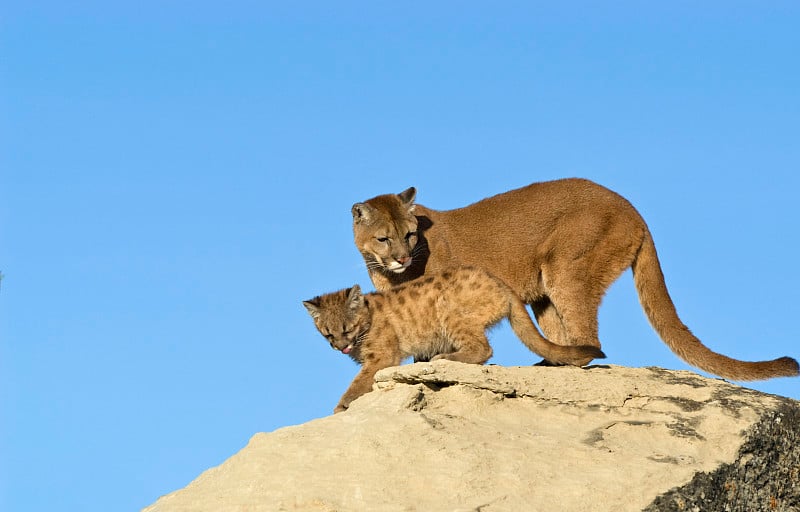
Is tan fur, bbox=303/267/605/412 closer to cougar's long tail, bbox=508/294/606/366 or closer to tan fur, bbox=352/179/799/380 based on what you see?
cougar's long tail, bbox=508/294/606/366

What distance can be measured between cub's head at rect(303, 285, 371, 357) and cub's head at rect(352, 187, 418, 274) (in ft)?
4.56

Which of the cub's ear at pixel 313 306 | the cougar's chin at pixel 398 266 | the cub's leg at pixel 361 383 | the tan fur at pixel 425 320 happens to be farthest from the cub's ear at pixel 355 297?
the cougar's chin at pixel 398 266

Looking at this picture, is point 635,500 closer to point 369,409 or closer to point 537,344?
point 369,409

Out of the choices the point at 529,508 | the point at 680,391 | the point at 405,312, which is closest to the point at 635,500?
the point at 529,508

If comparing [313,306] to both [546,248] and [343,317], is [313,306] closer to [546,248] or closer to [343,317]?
[343,317]

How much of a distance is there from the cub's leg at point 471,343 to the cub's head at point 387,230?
5.61 ft

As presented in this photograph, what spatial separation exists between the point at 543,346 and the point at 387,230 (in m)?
2.64

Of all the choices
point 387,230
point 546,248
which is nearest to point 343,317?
point 387,230

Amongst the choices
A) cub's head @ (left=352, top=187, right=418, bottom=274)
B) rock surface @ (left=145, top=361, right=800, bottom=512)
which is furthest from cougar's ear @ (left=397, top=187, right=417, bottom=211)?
rock surface @ (left=145, top=361, right=800, bottom=512)

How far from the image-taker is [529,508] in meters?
7.03

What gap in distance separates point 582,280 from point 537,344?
6.36ft

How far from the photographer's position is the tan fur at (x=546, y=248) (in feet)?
38.3

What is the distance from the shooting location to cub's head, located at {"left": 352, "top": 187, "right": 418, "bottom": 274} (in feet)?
38.6

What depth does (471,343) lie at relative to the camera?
10195 millimetres
